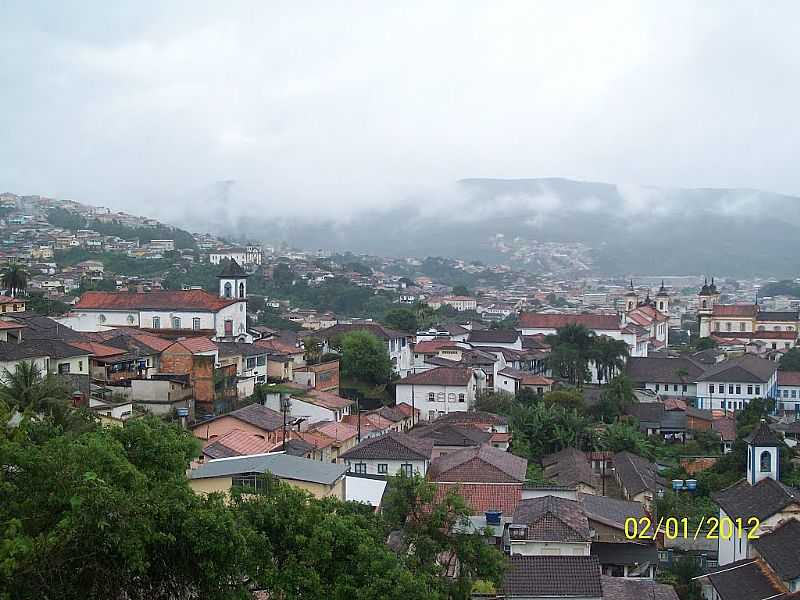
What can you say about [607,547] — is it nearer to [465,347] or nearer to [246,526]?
[246,526]

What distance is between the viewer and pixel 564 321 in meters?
69.0

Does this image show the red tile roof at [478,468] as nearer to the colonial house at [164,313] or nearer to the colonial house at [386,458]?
the colonial house at [386,458]

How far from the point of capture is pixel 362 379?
4303cm

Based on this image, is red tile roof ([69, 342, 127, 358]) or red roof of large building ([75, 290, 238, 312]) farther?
red roof of large building ([75, 290, 238, 312])

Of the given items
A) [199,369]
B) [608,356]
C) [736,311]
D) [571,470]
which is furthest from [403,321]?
[736,311]

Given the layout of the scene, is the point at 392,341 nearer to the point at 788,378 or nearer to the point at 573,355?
the point at 573,355

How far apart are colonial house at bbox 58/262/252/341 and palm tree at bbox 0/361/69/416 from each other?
17.9 m

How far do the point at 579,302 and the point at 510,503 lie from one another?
390 feet

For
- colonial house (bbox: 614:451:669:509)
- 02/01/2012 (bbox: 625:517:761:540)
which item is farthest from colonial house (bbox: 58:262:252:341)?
02/01/2012 (bbox: 625:517:761:540)

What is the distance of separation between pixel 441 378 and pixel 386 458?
14351mm

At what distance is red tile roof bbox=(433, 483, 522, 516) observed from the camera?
2133 cm

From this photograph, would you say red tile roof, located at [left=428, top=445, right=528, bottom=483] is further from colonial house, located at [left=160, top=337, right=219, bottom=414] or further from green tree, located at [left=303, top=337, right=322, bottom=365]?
green tree, located at [left=303, top=337, right=322, bottom=365]

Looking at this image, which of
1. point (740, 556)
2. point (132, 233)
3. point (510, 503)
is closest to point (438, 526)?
point (510, 503)

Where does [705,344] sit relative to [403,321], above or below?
below
